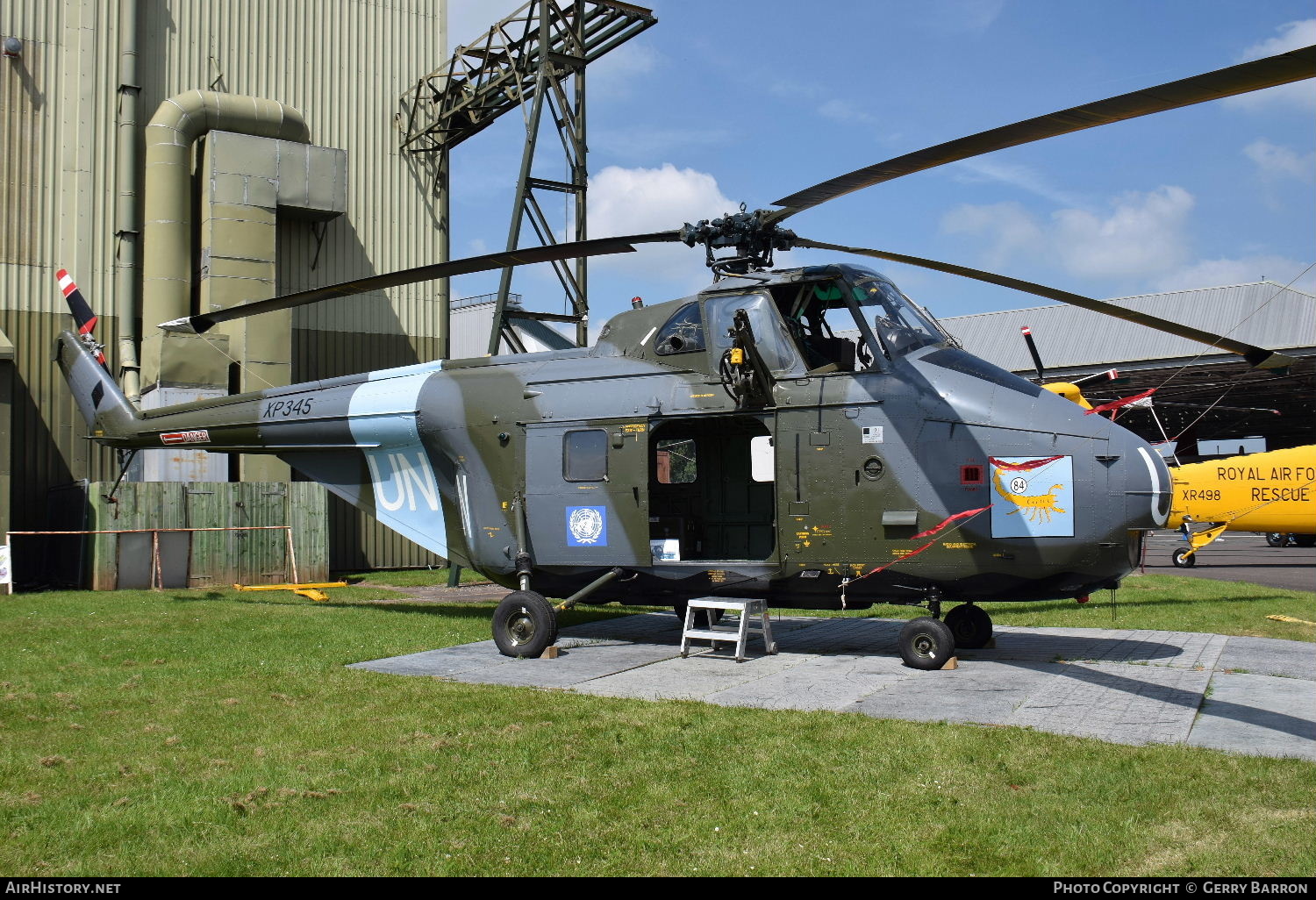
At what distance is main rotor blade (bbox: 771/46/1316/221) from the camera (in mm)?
4953

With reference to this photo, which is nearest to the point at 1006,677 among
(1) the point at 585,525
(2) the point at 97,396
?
(1) the point at 585,525

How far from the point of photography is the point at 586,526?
1123 cm

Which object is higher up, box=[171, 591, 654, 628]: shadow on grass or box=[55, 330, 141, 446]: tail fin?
box=[55, 330, 141, 446]: tail fin

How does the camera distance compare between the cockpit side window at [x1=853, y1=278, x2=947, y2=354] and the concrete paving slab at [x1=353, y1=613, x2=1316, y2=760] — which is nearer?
the concrete paving slab at [x1=353, y1=613, x2=1316, y2=760]

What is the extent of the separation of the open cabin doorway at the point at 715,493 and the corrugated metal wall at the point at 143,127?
14.0m

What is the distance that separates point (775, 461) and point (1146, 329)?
1895 inches

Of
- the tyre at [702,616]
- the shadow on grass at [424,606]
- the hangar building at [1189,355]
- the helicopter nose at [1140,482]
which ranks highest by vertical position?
the hangar building at [1189,355]

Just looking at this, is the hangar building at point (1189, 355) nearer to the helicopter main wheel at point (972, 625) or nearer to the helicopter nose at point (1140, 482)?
the helicopter main wheel at point (972, 625)

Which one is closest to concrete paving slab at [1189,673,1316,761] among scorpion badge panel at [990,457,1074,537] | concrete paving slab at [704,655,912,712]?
scorpion badge panel at [990,457,1074,537]


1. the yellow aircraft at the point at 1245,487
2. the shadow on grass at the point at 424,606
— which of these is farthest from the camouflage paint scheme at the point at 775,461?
the yellow aircraft at the point at 1245,487

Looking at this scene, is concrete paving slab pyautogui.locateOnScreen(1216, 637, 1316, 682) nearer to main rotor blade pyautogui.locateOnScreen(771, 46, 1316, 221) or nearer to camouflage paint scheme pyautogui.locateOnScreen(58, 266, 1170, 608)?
camouflage paint scheme pyautogui.locateOnScreen(58, 266, 1170, 608)

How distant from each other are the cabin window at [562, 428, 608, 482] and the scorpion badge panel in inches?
162

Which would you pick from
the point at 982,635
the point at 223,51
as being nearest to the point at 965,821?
the point at 982,635

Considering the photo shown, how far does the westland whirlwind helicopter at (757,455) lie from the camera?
9.44m
